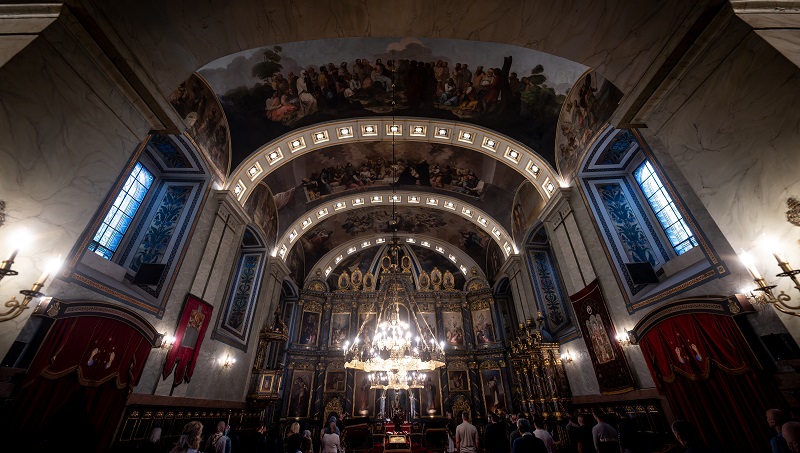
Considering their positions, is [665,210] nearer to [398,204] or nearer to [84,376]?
[398,204]

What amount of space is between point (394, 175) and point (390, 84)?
5.48 meters

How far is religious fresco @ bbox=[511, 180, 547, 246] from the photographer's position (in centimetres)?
1335

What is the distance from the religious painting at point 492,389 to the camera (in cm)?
1703

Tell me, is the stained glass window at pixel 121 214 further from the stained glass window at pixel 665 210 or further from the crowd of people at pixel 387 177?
the stained glass window at pixel 665 210

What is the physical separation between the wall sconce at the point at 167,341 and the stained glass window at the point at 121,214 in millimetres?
2726

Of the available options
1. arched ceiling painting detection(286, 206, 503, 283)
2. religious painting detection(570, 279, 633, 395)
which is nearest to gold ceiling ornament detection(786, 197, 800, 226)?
religious painting detection(570, 279, 633, 395)

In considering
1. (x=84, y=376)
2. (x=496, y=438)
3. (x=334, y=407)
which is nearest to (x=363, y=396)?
(x=334, y=407)

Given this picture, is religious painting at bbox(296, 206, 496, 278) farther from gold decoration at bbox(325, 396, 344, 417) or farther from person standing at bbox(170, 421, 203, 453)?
person standing at bbox(170, 421, 203, 453)

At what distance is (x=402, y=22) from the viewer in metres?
5.18

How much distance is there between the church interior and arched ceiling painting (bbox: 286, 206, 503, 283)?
295 mm

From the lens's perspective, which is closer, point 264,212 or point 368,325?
point 264,212

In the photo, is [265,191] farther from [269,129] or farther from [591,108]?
[591,108]

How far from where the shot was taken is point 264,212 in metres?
14.5

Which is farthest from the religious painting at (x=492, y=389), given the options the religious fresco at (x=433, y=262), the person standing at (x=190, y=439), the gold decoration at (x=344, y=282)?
the person standing at (x=190, y=439)
